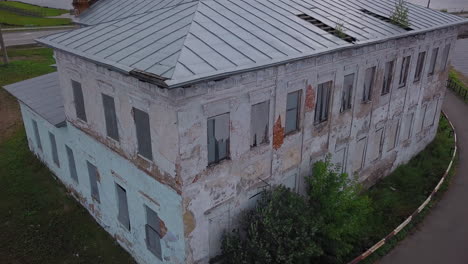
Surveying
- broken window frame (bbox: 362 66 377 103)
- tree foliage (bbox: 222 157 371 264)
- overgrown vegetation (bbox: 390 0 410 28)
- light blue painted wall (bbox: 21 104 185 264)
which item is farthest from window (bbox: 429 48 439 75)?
light blue painted wall (bbox: 21 104 185 264)

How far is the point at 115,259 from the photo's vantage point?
1300 cm

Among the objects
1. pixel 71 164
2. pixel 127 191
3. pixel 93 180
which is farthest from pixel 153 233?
pixel 71 164

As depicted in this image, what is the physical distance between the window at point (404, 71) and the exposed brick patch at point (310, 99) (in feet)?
20.5

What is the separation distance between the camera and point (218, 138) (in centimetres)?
1012

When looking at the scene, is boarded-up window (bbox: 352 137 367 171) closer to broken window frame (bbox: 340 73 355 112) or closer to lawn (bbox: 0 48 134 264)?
broken window frame (bbox: 340 73 355 112)

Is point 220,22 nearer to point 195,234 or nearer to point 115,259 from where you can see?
point 195,234

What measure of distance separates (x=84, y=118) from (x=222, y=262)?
7119 mm

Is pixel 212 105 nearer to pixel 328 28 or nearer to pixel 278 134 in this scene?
pixel 278 134

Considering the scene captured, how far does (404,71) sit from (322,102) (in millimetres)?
6008

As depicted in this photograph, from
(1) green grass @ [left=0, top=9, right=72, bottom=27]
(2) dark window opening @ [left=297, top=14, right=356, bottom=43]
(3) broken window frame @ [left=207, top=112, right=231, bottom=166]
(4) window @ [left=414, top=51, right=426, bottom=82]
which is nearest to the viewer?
(3) broken window frame @ [left=207, top=112, right=231, bottom=166]

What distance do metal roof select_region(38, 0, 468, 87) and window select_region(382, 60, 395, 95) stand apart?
144 centimetres

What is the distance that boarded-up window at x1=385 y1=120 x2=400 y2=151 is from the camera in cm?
1733

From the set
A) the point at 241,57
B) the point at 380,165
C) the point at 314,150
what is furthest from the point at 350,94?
the point at 241,57

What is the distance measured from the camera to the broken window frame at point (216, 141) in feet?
32.4
